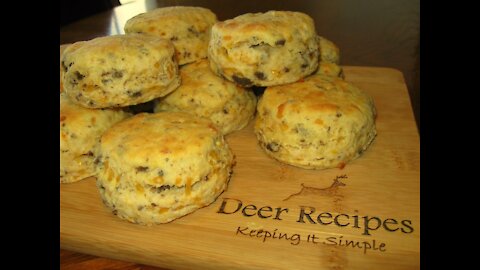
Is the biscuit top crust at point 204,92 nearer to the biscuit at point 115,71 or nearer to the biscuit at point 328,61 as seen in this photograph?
the biscuit at point 115,71

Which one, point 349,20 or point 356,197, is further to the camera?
point 349,20

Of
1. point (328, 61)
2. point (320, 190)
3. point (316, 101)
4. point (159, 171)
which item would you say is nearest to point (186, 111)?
point (159, 171)

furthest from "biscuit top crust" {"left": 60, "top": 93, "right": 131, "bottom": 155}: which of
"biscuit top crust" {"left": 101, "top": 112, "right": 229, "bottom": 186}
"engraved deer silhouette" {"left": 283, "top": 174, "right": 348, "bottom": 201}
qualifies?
"engraved deer silhouette" {"left": 283, "top": 174, "right": 348, "bottom": 201}

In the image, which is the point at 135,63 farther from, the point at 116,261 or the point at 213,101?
the point at 116,261

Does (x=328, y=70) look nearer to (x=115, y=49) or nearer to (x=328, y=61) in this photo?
(x=328, y=61)

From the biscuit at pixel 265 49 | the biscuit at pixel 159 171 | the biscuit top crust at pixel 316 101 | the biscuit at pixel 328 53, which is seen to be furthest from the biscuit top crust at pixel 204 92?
the biscuit at pixel 328 53

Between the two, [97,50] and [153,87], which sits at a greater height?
[97,50]

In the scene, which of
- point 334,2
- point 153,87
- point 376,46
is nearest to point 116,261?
point 153,87
